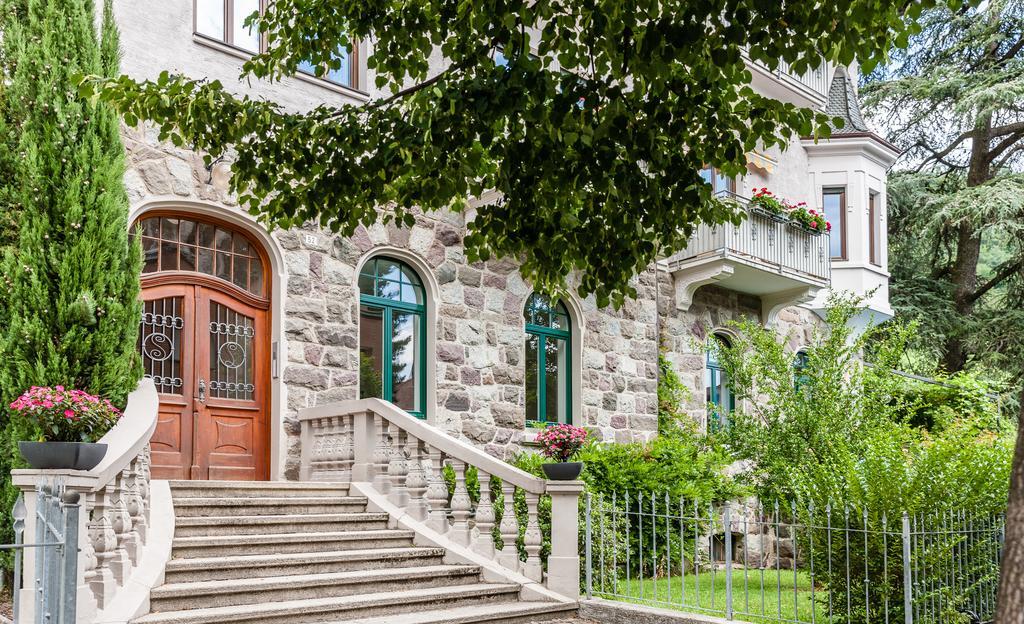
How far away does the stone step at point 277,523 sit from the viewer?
837 cm

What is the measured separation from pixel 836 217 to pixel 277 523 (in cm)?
1384

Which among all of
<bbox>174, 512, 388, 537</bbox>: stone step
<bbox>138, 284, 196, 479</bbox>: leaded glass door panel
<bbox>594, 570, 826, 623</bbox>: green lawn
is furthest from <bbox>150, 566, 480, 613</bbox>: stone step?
<bbox>138, 284, 196, 479</bbox>: leaded glass door panel

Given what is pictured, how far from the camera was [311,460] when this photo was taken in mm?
10758

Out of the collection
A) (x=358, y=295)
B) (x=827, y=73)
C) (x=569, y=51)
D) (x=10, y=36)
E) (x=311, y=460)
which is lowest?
(x=311, y=460)

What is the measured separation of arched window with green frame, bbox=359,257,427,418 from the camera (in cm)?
1185

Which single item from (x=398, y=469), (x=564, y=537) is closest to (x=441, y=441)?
(x=398, y=469)

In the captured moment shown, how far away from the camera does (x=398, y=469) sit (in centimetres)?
990

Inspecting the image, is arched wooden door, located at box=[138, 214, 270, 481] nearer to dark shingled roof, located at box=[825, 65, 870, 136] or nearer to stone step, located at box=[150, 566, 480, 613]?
stone step, located at box=[150, 566, 480, 613]

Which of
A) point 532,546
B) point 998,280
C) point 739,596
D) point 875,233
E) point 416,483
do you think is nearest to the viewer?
point 532,546

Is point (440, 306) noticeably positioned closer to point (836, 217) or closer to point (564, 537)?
point (564, 537)

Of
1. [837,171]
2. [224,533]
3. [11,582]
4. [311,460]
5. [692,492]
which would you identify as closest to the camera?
[11,582]

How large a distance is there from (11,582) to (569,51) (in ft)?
19.4

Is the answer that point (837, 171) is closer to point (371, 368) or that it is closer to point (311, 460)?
point (371, 368)

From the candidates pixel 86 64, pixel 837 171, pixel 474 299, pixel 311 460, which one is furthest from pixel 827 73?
pixel 86 64
